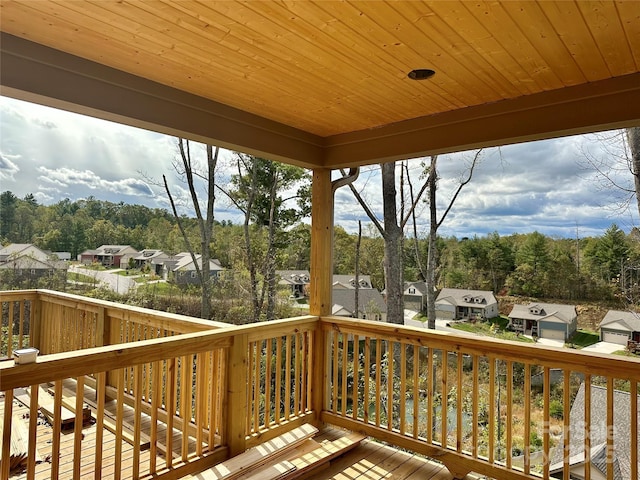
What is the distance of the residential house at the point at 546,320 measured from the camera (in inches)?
178

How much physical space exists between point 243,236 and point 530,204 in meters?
5.53

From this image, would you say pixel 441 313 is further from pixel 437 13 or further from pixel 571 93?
pixel 437 13

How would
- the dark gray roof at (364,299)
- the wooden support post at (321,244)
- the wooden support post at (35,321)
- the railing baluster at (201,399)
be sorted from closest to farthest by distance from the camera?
the railing baluster at (201,399), the wooden support post at (321,244), the wooden support post at (35,321), the dark gray roof at (364,299)

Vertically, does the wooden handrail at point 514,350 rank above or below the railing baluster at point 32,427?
above

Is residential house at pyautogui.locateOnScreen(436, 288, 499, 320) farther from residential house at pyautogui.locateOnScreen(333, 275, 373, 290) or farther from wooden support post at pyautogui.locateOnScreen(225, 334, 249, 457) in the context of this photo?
wooden support post at pyautogui.locateOnScreen(225, 334, 249, 457)

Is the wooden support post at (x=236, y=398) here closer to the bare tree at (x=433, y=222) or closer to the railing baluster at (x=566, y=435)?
the railing baluster at (x=566, y=435)

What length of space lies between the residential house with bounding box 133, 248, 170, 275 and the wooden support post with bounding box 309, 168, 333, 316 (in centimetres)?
437

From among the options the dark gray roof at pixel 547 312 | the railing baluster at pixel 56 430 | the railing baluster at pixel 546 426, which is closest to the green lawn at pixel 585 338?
the dark gray roof at pixel 547 312

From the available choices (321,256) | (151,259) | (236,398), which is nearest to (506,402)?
(321,256)

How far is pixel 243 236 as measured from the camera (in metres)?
8.29

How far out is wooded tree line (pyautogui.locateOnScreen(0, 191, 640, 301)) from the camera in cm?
446

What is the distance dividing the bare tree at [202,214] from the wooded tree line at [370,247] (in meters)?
0.14

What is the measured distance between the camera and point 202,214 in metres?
7.89

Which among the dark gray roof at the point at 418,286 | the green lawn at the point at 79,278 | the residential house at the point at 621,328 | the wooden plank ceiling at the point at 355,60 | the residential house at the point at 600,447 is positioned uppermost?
the wooden plank ceiling at the point at 355,60
